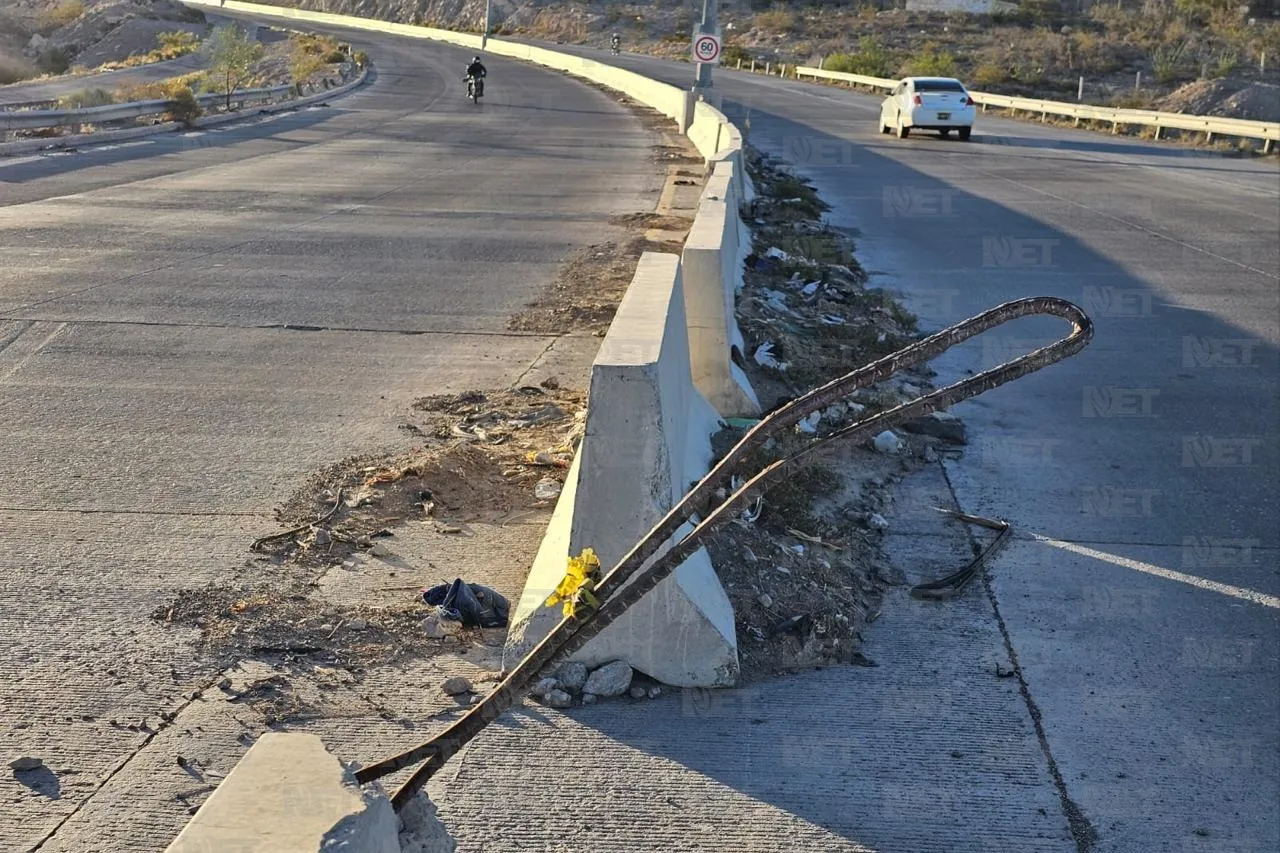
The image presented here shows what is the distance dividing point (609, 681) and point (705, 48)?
95.4 ft

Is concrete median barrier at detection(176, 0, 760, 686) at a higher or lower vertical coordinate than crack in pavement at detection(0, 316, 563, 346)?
higher

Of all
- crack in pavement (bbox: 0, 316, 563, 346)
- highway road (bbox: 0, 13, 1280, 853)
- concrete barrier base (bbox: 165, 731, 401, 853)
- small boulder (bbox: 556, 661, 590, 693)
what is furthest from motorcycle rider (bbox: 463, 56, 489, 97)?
concrete barrier base (bbox: 165, 731, 401, 853)

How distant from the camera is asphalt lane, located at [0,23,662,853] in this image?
4.55 meters

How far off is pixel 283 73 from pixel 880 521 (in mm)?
63413

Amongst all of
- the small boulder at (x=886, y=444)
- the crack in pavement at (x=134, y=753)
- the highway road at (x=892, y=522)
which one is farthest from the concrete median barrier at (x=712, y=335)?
the crack in pavement at (x=134, y=753)

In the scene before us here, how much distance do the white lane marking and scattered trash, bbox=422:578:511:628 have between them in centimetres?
274

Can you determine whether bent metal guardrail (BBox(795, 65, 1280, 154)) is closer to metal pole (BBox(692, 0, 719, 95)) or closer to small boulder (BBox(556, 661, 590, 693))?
metal pole (BBox(692, 0, 719, 95))

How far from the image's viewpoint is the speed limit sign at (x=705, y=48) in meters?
32.2

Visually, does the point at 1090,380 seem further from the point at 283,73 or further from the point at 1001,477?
the point at 283,73

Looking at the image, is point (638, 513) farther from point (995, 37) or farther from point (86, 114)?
point (995, 37)

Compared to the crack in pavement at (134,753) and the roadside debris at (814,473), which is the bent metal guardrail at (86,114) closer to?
the roadside debris at (814,473)

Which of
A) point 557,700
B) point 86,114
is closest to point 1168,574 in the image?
point 557,700

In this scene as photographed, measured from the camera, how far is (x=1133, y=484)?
776 centimetres

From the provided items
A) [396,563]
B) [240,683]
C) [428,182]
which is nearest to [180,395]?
[396,563]
